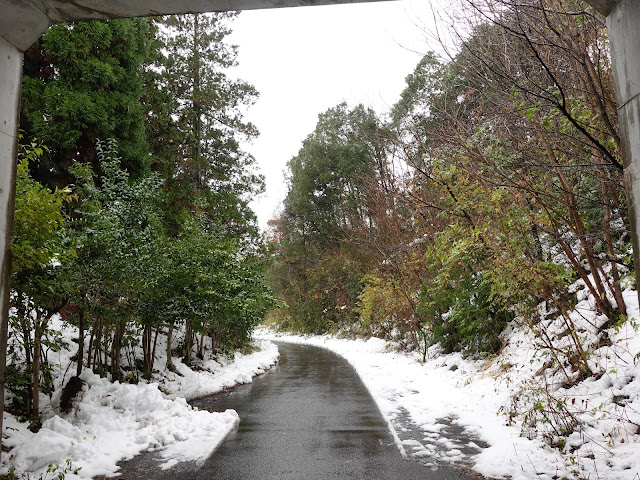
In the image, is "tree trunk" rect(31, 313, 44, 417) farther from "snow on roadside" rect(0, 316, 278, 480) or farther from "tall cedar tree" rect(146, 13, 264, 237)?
"tall cedar tree" rect(146, 13, 264, 237)

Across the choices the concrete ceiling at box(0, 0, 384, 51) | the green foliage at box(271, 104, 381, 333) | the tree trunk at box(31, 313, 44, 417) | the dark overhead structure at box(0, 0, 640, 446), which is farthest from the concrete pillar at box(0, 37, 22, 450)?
the green foliage at box(271, 104, 381, 333)

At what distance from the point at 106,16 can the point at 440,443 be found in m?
6.20

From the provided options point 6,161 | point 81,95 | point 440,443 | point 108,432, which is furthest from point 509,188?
point 81,95

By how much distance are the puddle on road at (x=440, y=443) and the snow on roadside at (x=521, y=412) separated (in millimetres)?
13

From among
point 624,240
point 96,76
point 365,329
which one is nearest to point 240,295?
point 96,76

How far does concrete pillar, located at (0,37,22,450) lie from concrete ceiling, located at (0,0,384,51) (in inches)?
5.7

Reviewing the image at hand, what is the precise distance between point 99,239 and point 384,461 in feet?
17.5

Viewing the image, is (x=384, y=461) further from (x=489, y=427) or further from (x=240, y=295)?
(x=240, y=295)

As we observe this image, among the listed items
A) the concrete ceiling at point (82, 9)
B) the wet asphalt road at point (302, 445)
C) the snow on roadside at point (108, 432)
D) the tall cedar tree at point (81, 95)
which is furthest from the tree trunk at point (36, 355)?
the tall cedar tree at point (81, 95)

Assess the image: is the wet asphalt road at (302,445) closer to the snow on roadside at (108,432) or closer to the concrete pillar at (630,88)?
the snow on roadside at (108,432)

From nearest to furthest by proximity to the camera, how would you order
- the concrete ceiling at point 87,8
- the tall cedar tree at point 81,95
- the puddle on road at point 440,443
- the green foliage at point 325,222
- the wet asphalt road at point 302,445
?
1. the concrete ceiling at point 87,8
2. the wet asphalt road at point 302,445
3. the puddle on road at point 440,443
4. the tall cedar tree at point 81,95
5. the green foliage at point 325,222

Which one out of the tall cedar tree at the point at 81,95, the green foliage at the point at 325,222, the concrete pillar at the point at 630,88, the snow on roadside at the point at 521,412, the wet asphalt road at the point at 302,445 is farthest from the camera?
the green foliage at the point at 325,222

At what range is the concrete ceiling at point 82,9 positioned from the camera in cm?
343

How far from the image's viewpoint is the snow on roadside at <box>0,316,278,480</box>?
516cm
